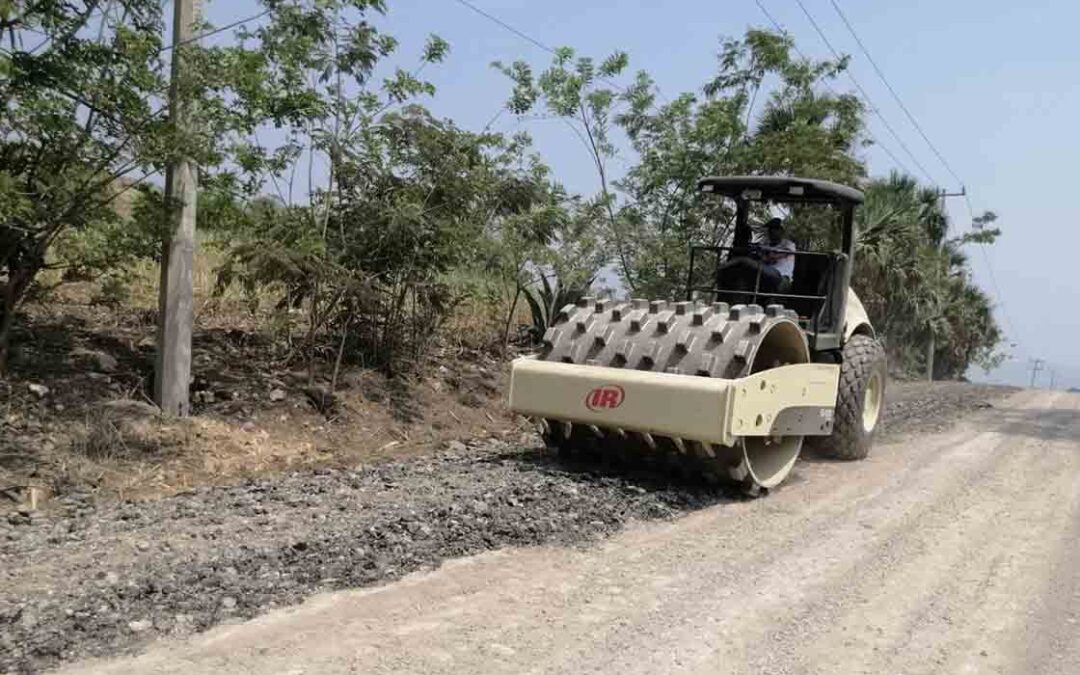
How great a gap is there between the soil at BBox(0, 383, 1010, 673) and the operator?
6.92 feet

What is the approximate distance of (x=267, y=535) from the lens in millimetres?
5023

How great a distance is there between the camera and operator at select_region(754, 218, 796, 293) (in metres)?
8.02

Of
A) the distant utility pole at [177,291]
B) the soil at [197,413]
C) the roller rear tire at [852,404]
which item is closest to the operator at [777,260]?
the roller rear tire at [852,404]

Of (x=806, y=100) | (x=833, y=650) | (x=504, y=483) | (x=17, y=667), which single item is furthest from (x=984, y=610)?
(x=806, y=100)

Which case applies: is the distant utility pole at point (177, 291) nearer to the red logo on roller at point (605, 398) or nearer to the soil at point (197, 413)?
the soil at point (197, 413)

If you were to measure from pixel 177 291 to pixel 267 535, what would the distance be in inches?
138

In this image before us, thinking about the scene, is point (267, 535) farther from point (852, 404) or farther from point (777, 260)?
point (852, 404)

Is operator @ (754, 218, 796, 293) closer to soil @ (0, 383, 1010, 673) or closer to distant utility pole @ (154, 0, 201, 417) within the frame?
soil @ (0, 383, 1010, 673)

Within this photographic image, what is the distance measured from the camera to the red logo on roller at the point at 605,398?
20.5 ft

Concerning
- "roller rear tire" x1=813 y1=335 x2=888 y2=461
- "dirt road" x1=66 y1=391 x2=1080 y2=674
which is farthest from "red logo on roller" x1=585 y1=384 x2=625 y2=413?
"roller rear tire" x1=813 y1=335 x2=888 y2=461

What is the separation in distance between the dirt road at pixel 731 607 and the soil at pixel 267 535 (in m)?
0.18

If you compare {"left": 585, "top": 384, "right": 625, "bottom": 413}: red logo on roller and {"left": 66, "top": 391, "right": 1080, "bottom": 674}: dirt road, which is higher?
{"left": 585, "top": 384, "right": 625, "bottom": 413}: red logo on roller

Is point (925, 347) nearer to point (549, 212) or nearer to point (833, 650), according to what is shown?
point (549, 212)

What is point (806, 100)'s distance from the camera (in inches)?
577
